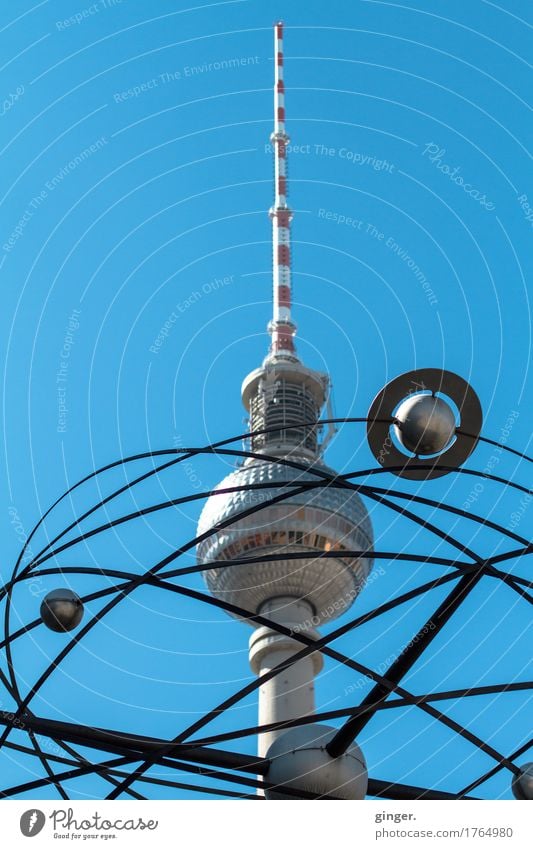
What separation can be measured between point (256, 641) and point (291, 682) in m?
4.44

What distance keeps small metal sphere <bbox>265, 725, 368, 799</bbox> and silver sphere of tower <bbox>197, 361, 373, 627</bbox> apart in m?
53.7

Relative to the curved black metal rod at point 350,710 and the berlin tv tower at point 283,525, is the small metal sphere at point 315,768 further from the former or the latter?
the berlin tv tower at point 283,525

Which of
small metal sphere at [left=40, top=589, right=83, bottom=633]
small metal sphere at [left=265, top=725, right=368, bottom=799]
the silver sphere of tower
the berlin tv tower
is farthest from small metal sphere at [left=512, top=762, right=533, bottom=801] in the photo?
the silver sphere of tower

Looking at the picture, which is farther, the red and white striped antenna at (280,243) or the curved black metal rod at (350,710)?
the red and white striped antenna at (280,243)

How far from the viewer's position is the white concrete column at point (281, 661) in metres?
67.3

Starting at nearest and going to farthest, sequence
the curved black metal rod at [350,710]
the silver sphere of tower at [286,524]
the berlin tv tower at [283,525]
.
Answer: the curved black metal rod at [350,710] → the berlin tv tower at [283,525] → the silver sphere of tower at [286,524]

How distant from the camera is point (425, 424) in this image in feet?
37.9

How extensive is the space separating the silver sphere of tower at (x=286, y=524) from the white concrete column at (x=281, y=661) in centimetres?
76

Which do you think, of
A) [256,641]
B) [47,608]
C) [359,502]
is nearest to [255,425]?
[359,502]

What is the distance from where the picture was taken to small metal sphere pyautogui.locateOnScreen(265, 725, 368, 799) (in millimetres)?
→ 10734

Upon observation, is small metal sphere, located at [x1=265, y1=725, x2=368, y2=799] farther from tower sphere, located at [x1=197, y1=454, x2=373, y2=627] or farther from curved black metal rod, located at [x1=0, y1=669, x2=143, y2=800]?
tower sphere, located at [x1=197, y1=454, x2=373, y2=627]

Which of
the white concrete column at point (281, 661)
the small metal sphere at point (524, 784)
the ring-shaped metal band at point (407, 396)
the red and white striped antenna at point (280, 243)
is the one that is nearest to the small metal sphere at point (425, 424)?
the ring-shaped metal band at point (407, 396)

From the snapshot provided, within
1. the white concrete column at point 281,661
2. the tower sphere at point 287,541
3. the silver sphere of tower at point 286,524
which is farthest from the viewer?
the silver sphere of tower at point 286,524
